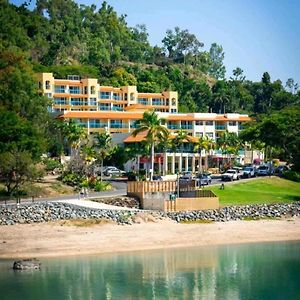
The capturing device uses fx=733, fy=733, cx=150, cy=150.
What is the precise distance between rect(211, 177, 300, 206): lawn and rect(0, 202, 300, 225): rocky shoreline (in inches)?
99.4

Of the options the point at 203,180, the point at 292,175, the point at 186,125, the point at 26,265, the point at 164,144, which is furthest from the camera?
the point at 186,125

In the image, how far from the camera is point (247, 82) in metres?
172

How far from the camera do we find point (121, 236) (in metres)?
55.4

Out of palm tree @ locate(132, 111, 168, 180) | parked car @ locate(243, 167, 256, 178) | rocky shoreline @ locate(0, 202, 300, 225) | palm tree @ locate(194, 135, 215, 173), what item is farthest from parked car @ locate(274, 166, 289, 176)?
rocky shoreline @ locate(0, 202, 300, 225)

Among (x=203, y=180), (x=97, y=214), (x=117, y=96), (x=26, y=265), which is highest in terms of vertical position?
(x=117, y=96)

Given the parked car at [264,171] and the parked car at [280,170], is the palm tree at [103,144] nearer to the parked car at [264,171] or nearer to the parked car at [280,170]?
the parked car at [264,171]

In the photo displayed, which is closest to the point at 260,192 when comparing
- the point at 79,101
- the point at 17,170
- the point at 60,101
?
the point at 17,170

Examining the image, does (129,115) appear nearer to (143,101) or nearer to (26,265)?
(143,101)

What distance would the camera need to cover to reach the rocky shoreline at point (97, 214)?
183 feet

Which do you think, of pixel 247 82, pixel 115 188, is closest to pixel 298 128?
pixel 115 188

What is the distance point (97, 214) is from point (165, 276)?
1276 cm

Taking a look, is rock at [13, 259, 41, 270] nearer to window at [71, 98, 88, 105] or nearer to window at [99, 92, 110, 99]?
window at [71, 98, 88, 105]

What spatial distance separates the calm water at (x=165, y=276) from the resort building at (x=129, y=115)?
3626 centimetres

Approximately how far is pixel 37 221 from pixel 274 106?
105153 millimetres
